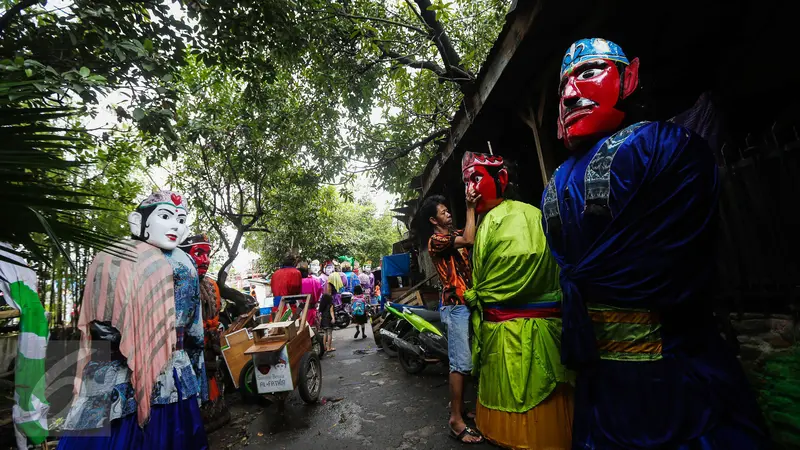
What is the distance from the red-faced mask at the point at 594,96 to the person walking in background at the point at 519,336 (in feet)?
2.58

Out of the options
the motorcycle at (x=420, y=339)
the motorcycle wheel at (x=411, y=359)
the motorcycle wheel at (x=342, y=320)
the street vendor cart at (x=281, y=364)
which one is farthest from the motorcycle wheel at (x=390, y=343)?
the motorcycle wheel at (x=342, y=320)

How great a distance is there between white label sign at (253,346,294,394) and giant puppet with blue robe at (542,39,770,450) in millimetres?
3373

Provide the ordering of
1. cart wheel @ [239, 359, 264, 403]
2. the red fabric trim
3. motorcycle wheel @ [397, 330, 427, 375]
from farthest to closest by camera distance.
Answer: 1. motorcycle wheel @ [397, 330, 427, 375]
2. cart wheel @ [239, 359, 264, 403]
3. the red fabric trim

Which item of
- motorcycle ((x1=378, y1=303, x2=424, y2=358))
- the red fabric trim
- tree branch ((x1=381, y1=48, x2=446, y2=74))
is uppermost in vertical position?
tree branch ((x1=381, y1=48, x2=446, y2=74))

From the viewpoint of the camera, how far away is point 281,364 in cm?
407

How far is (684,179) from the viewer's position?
3.99 feet

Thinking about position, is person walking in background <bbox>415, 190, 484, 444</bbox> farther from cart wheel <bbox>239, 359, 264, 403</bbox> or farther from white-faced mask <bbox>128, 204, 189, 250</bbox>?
cart wheel <bbox>239, 359, 264, 403</bbox>

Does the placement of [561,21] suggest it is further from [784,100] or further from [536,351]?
[536,351]

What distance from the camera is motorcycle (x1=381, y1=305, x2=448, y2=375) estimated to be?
4.72m

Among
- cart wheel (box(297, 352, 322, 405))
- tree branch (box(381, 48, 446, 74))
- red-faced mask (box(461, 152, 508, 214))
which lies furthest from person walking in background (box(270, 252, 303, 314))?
red-faced mask (box(461, 152, 508, 214))

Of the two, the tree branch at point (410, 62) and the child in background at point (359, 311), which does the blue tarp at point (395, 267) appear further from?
the tree branch at point (410, 62)

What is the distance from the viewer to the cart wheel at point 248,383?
433cm

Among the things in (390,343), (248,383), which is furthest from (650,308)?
(390,343)

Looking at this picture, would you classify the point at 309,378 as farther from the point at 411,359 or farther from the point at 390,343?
the point at 390,343
